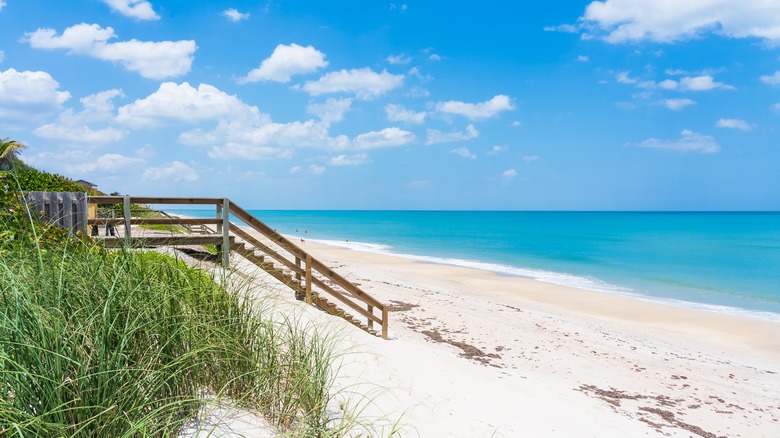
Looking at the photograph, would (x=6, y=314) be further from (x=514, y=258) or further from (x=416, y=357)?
(x=514, y=258)

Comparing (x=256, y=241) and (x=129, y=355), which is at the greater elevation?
(x=256, y=241)

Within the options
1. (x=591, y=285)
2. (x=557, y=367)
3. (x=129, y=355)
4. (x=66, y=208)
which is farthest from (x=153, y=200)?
(x=591, y=285)

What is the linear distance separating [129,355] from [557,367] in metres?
9.28

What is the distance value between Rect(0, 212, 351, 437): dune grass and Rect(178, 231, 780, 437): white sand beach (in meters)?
0.56

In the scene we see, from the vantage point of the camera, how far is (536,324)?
45.0 ft

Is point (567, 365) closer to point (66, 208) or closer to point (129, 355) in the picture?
point (129, 355)

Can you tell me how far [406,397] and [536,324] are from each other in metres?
9.52

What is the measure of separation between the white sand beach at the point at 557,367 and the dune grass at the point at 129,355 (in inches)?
22.0

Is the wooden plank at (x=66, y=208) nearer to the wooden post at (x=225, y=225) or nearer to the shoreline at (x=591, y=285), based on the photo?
the wooden post at (x=225, y=225)

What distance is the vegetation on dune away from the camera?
87.6 inches

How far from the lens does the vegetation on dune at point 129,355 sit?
7.30 ft

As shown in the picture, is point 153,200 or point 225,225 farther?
point 225,225

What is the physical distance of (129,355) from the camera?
2.57 m

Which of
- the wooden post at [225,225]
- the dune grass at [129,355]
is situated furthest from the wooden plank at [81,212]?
the dune grass at [129,355]
